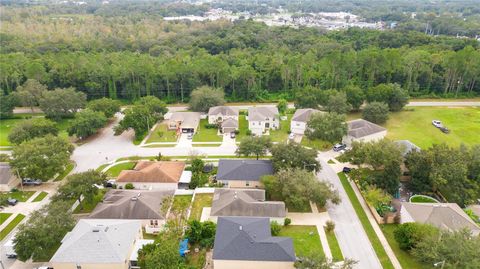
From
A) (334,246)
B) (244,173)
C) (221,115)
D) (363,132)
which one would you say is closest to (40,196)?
(244,173)

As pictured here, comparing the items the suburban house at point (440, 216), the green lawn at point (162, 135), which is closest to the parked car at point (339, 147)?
the suburban house at point (440, 216)

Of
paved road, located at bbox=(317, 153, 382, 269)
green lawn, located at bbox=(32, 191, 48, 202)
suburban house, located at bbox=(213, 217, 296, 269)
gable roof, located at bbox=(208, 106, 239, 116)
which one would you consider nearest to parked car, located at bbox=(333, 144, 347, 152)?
paved road, located at bbox=(317, 153, 382, 269)

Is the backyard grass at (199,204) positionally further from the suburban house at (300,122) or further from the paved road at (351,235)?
the suburban house at (300,122)

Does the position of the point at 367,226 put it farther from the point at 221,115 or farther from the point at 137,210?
the point at 221,115

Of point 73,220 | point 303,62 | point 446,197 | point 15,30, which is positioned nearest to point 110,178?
point 73,220

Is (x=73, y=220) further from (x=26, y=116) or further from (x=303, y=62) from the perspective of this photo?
(x=303, y=62)
